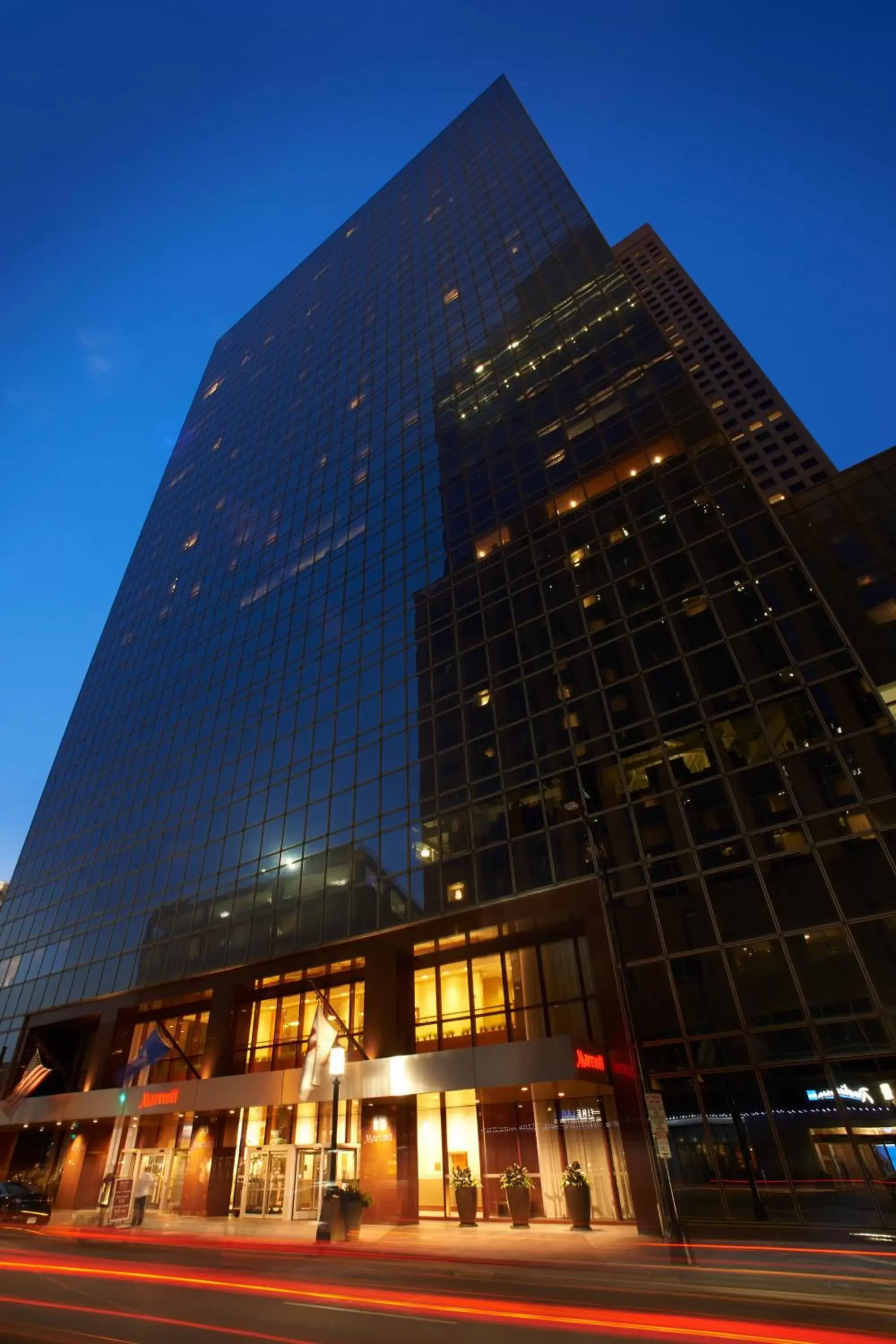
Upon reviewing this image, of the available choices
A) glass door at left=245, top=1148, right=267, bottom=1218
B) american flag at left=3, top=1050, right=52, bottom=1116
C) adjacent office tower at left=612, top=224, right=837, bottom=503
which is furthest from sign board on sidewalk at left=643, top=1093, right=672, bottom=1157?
adjacent office tower at left=612, top=224, right=837, bottom=503

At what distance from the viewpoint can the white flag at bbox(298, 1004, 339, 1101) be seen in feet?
80.9

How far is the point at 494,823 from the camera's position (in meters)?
29.4

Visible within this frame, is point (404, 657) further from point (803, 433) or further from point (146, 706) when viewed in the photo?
point (803, 433)

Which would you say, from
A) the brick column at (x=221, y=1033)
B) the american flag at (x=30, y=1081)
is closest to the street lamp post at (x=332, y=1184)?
the brick column at (x=221, y=1033)

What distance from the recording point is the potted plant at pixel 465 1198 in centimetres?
2405

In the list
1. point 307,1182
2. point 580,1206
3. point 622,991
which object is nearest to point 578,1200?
point 580,1206

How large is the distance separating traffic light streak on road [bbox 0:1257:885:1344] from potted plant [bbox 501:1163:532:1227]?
496 inches

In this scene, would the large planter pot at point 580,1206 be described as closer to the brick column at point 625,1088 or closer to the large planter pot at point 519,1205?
the brick column at point 625,1088

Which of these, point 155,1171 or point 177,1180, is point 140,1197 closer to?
point 177,1180

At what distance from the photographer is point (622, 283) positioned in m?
42.2

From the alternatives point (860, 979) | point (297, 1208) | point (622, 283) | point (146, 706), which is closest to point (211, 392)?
point (146, 706)

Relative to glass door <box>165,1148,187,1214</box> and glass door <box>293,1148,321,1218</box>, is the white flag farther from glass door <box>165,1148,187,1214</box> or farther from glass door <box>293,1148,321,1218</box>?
glass door <box>165,1148,187,1214</box>

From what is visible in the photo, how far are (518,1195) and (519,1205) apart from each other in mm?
306

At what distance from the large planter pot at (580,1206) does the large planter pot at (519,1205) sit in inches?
77.5
